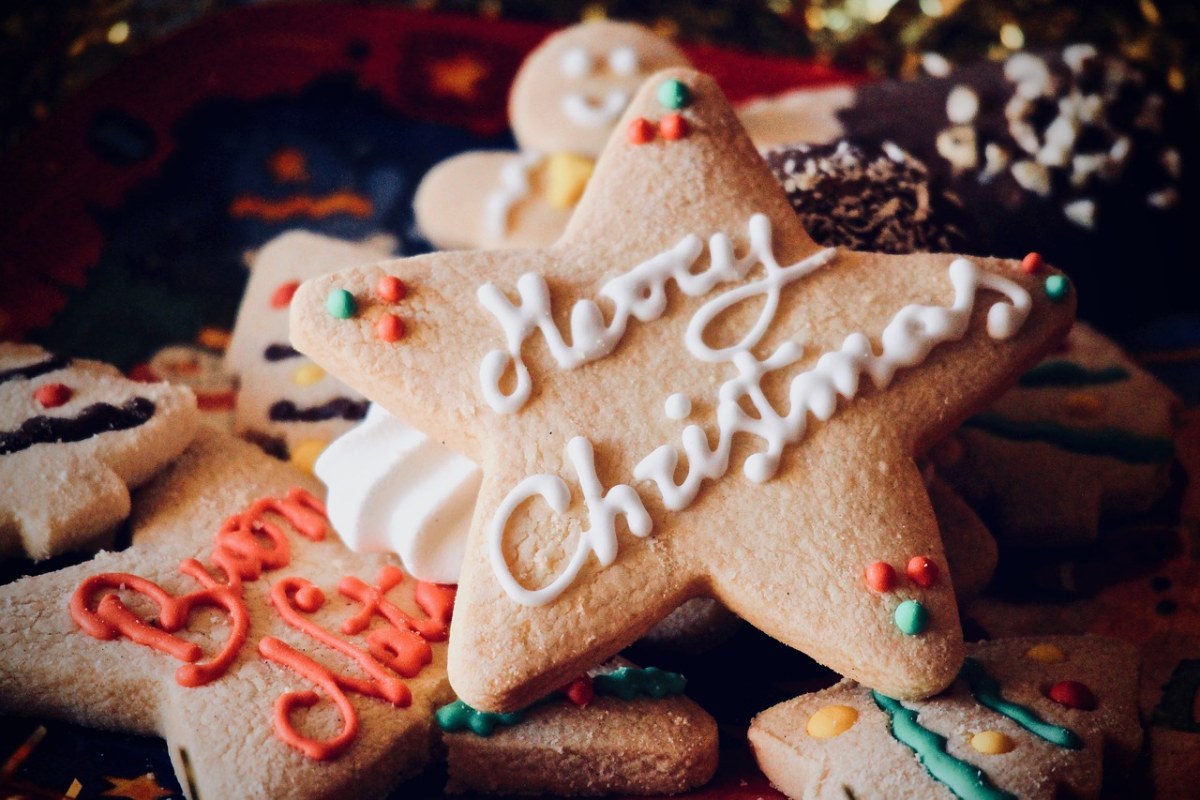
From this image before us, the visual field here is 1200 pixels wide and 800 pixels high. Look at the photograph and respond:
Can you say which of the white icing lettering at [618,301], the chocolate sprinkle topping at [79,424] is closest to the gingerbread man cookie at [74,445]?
the chocolate sprinkle topping at [79,424]

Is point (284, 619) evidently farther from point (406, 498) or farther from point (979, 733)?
point (979, 733)

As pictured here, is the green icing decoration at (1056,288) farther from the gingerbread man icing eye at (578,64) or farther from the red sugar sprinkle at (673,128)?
the gingerbread man icing eye at (578,64)

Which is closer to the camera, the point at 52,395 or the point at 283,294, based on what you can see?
the point at 52,395

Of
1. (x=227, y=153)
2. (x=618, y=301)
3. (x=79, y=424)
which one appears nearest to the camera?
(x=618, y=301)

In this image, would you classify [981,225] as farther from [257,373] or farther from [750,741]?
[257,373]

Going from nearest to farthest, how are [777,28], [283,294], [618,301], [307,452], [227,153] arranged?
[618,301], [307,452], [283,294], [227,153], [777,28]

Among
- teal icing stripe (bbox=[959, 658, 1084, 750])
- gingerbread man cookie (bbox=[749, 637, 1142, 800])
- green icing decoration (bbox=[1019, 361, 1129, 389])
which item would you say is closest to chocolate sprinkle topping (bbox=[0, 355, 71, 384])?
gingerbread man cookie (bbox=[749, 637, 1142, 800])

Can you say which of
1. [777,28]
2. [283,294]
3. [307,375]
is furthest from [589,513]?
[777,28]
